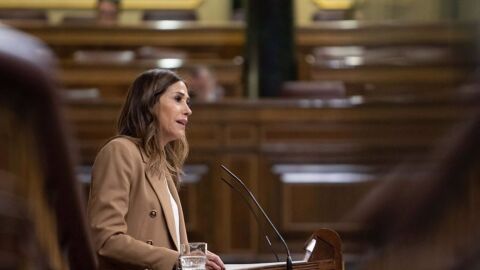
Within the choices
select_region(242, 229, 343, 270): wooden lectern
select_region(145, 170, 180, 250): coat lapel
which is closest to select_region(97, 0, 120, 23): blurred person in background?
select_region(145, 170, 180, 250): coat lapel

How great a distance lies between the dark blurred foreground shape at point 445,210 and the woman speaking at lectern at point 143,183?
0.44 meters

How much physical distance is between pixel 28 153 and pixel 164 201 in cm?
163

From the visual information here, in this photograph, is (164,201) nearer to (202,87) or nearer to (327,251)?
(327,251)

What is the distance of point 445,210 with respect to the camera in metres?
1.70

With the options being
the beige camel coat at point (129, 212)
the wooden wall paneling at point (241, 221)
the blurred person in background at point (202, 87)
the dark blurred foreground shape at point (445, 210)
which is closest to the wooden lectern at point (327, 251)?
the dark blurred foreground shape at point (445, 210)

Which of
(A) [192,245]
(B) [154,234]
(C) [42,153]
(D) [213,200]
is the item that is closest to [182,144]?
(B) [154,234]

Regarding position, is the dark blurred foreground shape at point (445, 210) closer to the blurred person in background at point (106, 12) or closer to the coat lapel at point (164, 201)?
the coat lapel at point (164, 201)

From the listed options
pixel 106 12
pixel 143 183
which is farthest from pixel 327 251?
pixel 106 12

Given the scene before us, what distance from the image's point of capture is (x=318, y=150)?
5.50 m

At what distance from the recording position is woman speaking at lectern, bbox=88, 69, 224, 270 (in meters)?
2.36

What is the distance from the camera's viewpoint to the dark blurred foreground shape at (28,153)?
80cm

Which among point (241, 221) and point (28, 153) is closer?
point (28, 153)

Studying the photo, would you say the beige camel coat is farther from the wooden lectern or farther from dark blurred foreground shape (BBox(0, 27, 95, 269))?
dark blurred foreground shape (BBox(0, 27, 95, 269))

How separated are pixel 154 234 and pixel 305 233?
2942 millimetres
